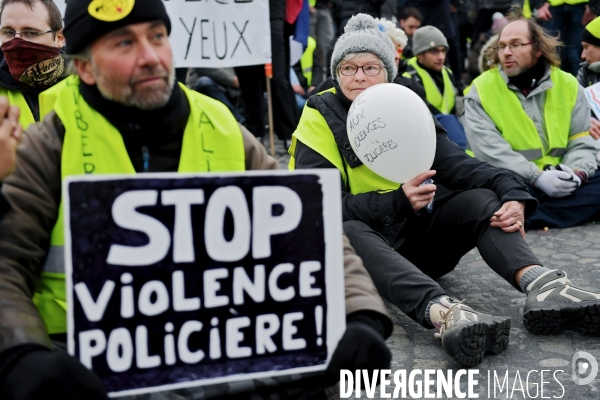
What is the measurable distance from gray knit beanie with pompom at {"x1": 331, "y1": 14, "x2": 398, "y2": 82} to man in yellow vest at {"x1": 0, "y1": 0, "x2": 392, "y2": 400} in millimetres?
1782

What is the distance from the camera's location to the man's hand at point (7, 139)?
200 centimetres

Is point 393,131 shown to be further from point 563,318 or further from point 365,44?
point 563,318

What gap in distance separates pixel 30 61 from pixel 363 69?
156 centimetres

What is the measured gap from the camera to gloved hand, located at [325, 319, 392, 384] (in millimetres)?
2066

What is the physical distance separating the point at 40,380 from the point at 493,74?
4.42 metres

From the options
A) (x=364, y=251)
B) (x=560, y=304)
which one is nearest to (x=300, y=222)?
(x=364, y=251)

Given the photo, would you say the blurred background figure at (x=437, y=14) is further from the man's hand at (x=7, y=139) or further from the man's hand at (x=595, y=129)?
the man's hand at (x=7, y=139)

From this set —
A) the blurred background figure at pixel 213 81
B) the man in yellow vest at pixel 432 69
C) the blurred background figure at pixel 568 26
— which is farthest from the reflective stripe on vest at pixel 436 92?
the blurred background figure at pixel 213 81

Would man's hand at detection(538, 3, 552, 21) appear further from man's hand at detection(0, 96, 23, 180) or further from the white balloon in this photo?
man's hand at detection(0, 96, 23, 180)

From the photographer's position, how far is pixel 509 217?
373 centimetres

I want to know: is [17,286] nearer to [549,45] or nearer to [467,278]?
[467,278]

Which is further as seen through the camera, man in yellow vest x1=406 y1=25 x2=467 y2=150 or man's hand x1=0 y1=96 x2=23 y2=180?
man in yellow vest x1=406 y1=25 x2=467 y2=150

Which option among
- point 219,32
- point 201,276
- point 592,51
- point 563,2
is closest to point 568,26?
point 563,2

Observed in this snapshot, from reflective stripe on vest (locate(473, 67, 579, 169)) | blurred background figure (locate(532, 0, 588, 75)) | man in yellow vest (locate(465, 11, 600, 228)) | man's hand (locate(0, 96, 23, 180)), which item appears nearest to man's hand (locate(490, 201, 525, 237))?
man in yellow vest (locate(465, 11, 600, 228))
